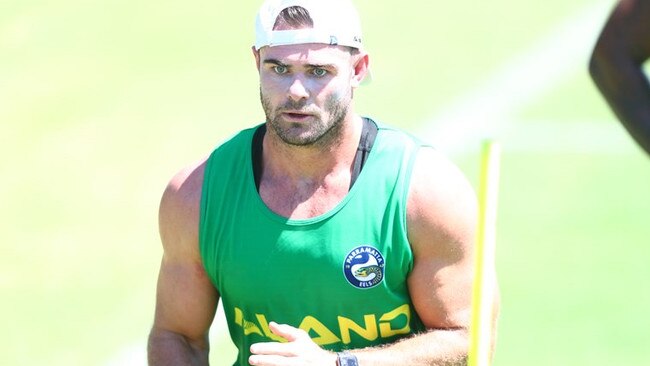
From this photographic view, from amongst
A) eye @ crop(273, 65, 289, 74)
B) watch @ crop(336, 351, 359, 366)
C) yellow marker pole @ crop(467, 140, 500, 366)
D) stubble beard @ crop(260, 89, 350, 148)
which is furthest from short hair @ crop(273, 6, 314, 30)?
yellow marker pole @ crop(467, 140, 500, 366)

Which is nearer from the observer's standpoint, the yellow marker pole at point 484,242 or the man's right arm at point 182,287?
the yellow marker pole at point 484,242

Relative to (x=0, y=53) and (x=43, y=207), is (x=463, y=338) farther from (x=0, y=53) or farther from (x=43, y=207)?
(x=0, y=53)

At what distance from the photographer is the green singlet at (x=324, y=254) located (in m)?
6.09

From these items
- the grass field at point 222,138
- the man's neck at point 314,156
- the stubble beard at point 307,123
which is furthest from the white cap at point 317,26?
the grass field at point 222,138

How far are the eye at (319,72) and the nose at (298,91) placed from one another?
0.09 m

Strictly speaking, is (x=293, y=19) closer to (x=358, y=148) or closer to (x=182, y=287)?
(x=358, y=148)

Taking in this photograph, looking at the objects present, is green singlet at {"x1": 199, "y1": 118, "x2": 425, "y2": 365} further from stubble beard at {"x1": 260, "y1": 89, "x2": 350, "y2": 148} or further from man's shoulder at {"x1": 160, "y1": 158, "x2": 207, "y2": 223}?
stubble beard at {"x1": 260, "y1": 89, "x2": 350, "y2": 148}

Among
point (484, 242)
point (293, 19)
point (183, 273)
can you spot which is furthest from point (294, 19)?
point (484, 242)

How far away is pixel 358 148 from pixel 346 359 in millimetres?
880

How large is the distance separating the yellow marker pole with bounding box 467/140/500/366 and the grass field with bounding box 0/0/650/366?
398 centimetres

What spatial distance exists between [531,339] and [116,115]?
4.17 m

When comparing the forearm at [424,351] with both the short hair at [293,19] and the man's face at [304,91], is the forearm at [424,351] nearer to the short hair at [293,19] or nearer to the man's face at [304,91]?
the man's face at [304,91]

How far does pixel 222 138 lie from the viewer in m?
10.8

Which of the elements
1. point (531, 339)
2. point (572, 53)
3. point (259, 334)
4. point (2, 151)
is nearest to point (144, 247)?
point (2, 151)
